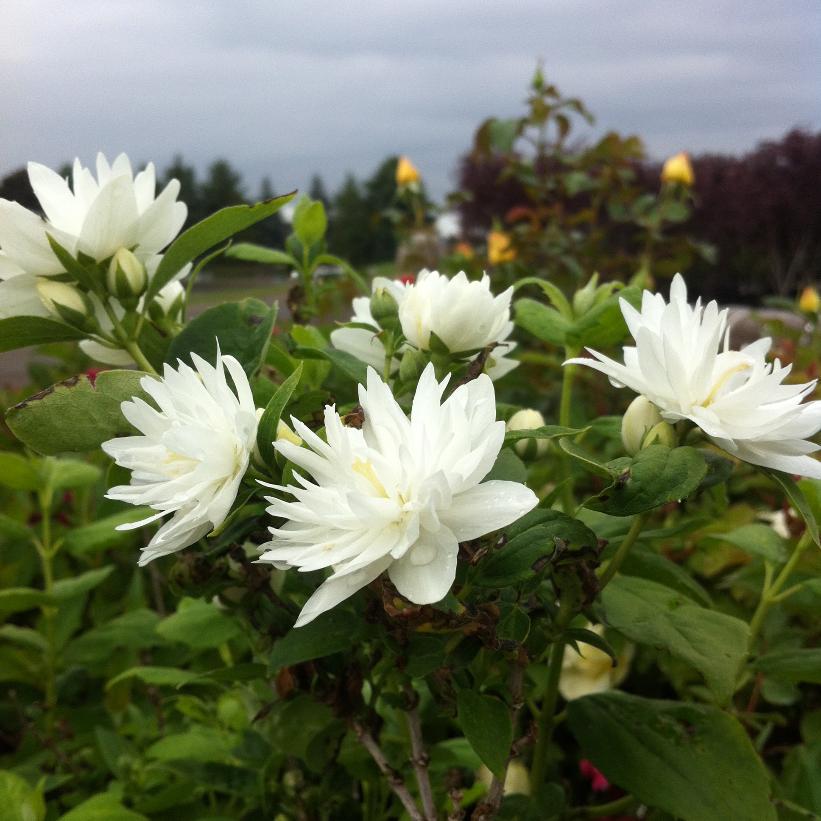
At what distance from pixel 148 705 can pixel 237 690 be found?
0.88 feet

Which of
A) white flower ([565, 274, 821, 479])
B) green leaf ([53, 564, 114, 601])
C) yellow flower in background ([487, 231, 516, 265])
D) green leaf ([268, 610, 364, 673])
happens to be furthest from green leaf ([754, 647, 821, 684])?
yellow flower in background ([487, 231, 516, 265])

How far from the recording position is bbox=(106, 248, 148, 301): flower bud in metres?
0.50

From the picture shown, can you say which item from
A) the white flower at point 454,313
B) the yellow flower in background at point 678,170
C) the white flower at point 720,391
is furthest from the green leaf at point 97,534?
the yellow flower in background at point 678,170

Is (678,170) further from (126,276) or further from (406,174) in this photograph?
(126,276)

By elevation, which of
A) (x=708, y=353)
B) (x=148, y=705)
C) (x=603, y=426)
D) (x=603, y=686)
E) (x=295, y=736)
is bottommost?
(x=148, y=705)

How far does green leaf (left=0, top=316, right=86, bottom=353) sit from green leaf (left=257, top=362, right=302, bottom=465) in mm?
184

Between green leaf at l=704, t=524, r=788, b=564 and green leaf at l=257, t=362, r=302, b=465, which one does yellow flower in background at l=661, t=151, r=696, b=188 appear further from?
green leaf at l=257, t=362, r=302, b=465

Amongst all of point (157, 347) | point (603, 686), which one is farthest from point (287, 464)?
point (603, 686)

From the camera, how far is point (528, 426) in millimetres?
516

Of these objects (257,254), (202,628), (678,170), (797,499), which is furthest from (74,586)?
(678,170)

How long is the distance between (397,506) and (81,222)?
1.03ft

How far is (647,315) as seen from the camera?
1.52 ft

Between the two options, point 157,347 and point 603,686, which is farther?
point 603,686

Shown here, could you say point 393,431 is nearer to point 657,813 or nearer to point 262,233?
point 657,813
